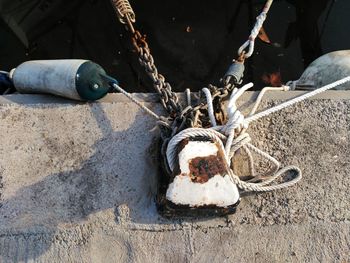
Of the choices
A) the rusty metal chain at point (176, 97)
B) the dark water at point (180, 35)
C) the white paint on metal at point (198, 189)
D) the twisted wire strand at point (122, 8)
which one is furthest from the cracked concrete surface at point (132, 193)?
the dark water at point (180, 35)

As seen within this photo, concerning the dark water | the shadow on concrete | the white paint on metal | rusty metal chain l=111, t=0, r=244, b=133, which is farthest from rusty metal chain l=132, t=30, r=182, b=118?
the dark water

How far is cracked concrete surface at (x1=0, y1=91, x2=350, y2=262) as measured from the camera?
81.2 inches

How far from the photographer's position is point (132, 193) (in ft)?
7.02

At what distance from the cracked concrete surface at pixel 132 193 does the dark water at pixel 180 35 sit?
147cm

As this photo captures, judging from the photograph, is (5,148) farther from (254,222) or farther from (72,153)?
(254,222)

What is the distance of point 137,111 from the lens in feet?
7.44

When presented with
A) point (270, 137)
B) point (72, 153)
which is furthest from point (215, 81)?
point (72, 153)

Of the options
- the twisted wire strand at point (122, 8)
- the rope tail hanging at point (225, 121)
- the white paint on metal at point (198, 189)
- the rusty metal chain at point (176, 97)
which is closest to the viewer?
the white paint on metal at point (198, 189)

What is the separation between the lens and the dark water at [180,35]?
148 inches

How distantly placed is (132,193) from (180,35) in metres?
2.06

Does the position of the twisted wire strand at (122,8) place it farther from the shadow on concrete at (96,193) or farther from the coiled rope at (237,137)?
the shadow on concrete at (96,193)

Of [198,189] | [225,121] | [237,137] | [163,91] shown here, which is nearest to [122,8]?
[163,91]

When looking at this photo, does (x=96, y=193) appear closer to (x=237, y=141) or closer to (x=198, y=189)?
(x=198, y=189)

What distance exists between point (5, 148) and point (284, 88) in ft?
4.49
